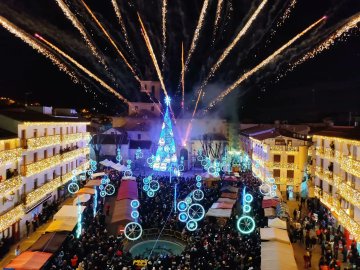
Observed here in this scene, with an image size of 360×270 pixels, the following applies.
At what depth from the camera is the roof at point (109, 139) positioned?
61.8 m

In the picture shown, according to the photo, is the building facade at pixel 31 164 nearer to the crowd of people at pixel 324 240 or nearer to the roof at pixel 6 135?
the roof at pixel 6 135

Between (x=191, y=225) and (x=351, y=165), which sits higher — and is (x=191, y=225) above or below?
below

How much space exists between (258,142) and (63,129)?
77.7 ft

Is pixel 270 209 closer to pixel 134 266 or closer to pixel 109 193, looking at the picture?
pixel 134 266

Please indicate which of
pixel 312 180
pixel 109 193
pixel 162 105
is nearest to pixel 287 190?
pixel 312 180

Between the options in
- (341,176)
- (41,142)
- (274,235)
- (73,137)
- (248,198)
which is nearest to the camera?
(274,235)

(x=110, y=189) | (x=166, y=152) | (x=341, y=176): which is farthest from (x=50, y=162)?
(x=341, y=176)

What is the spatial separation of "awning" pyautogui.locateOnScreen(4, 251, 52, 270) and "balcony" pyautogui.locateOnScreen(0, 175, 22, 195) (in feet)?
19.0

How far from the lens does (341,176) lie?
95.5ft

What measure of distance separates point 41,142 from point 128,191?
8.44 m

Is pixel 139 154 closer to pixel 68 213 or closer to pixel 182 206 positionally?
pixel 182 206

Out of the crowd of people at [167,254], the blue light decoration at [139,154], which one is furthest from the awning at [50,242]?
the blue light decoration at [139,154]

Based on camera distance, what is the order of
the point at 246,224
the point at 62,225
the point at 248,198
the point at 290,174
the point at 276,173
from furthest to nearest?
the point at 276,173 → the point at 290,174 → the point at 248,198 → the point at 246,224 → the point at 62,225

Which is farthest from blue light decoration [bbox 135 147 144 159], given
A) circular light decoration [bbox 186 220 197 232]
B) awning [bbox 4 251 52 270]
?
awning [bbox 4 251 52 270]
